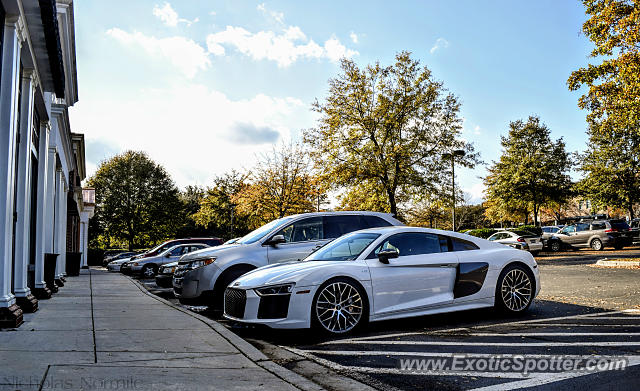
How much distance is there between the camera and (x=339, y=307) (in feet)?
22.5

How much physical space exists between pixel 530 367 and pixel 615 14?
58.4ft

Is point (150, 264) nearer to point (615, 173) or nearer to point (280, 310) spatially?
point (280, 310)

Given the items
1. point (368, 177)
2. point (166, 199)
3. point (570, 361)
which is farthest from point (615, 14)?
point (166, 199)

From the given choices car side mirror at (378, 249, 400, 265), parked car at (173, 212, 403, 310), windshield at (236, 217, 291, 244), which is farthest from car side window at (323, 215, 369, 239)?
car side mirror at (378, 249, 400, 265)

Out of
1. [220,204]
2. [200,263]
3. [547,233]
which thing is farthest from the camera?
[220,204]

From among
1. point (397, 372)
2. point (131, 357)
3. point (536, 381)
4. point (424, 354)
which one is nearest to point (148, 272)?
point (131, 357)

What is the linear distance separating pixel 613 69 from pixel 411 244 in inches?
589

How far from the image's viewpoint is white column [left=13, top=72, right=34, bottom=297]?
836 centimetres

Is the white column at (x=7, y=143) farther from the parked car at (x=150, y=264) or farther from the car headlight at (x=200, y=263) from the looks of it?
the parked car at (x=150, y=264)

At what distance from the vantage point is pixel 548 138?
4622cm

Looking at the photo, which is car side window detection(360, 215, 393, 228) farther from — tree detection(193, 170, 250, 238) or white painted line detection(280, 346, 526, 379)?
tree detection(193, 170, 250, 238)

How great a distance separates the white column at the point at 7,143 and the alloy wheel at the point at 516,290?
668 cm

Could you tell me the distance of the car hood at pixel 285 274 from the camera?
22.2 ft

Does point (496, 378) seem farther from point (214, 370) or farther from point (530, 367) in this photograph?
point (214, 370)
